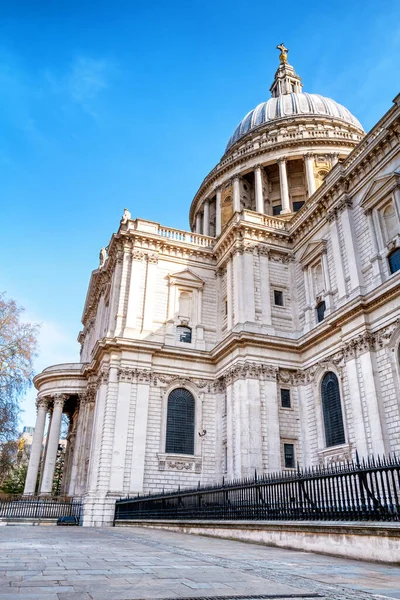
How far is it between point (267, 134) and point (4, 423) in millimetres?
33680

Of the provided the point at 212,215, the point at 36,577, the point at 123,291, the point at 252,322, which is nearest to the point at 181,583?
the point at 36,577

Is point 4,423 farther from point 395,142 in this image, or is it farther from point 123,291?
point 395,142

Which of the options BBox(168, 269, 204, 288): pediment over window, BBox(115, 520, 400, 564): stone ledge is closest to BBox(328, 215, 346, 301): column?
BBox(168, 269, 204, 288): pediment over window

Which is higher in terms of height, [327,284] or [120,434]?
[327,284]

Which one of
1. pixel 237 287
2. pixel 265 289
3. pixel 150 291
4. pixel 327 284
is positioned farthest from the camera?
pixel 150 291

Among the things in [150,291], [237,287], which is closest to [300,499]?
[237,287]

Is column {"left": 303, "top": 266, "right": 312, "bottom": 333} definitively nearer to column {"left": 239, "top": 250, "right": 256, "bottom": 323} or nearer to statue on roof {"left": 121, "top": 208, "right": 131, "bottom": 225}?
column {"left": 239, "top": 250, "right": 256, "bottom": 323}

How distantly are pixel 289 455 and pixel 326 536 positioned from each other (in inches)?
614

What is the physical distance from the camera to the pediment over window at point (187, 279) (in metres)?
29.6

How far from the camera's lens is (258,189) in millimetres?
39781

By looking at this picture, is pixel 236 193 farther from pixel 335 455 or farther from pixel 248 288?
pixel 335 455

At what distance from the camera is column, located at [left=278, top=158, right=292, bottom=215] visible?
36906 mm

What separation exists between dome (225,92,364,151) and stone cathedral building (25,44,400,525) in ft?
71.6

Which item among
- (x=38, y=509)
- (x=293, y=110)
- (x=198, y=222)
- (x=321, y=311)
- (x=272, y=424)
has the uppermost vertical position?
(x=293, y=110)
